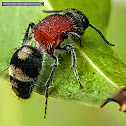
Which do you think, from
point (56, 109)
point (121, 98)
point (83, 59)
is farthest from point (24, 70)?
point (121, 98)

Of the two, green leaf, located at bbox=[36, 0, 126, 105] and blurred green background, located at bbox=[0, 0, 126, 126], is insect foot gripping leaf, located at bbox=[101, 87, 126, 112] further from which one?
blurred green background, located at bbox=[0, 0, 126, 126]

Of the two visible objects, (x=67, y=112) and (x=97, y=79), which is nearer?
(x=97, y=79)

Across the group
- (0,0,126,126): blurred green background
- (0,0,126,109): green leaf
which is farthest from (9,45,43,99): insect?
(0,0,126,126): blurred green background

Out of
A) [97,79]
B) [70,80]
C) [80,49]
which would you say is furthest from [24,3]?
[97,79]

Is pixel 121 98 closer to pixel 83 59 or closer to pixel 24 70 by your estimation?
pixel 83 59

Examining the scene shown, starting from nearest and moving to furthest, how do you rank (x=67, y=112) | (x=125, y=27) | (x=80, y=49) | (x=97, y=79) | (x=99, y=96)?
(x=99, y=96), (x=97, y=79), (x=80, y=49), (x=125, y=27), (x=67, y=112)

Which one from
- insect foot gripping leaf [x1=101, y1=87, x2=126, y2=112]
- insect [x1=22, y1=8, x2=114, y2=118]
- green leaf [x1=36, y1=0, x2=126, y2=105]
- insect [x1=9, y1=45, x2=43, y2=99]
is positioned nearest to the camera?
insect foot gripping leaf [x1=101, y1=87, x2=126, y2=112]

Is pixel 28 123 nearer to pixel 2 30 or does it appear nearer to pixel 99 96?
pixel 2 30

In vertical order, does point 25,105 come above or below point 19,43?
below
